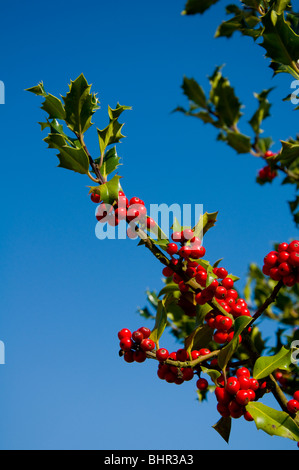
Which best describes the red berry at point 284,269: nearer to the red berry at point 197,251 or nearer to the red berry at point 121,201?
the red berry at point 197,251

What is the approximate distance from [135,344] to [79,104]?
1.07 m

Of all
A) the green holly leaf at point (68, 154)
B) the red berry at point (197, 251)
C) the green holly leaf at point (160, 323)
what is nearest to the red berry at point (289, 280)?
the red berry at point (197, 251)

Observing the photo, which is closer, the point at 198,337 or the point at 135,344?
the point at 135,344

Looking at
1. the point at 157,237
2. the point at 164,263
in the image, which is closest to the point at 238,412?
the point at 164,263

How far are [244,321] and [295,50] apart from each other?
1.57 meters

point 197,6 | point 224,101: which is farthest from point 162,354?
point 224,101

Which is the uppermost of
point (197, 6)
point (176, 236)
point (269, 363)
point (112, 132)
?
point (197, 6)

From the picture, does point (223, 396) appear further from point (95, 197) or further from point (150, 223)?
point (95, 197)

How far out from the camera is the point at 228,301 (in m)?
1.98

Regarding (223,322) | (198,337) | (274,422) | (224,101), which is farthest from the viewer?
(224,101)

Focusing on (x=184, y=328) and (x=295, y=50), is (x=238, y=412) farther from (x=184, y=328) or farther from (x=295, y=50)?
(x=184, y=328)

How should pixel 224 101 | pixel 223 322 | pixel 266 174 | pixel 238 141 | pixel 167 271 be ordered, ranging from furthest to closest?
pixel 266 174 < pixel 224 101 < pixel 238 141 < pixel 167 271 < pixel 223 322

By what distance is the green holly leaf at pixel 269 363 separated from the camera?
1770 mm

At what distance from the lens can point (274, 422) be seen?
163 centimetres
